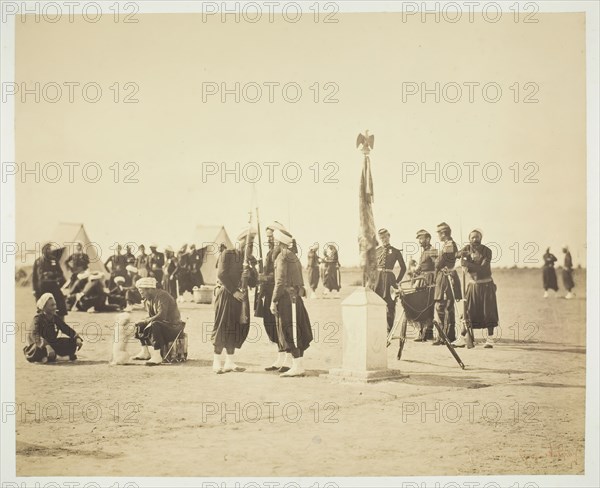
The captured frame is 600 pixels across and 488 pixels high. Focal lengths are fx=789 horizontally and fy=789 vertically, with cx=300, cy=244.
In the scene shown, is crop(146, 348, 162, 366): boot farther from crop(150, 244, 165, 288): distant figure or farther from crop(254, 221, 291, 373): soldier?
crop(254, 221, 291, 373): soldier

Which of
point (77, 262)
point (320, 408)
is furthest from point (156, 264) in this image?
point (320, 408)

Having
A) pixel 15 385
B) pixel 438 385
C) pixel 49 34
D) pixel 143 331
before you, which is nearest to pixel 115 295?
pixel 143 331

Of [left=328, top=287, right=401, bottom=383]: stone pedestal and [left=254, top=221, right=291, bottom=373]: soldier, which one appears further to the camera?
[left=254, top=221, right=291, bottom=373]: soldier

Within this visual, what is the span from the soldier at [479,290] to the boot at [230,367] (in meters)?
1.64

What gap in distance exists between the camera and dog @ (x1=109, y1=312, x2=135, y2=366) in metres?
5.93

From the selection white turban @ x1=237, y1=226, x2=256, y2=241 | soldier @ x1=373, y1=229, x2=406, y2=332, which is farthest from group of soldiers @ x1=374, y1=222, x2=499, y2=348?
white turban @ x1=237, y1=226, x2=256, y2=241

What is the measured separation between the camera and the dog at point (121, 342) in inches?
234

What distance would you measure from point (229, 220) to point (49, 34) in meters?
1.94

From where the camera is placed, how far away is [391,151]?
236 inches

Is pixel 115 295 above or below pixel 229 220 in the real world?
below

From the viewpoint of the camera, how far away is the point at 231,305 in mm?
5980

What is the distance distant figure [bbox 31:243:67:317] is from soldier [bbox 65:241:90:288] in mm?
74

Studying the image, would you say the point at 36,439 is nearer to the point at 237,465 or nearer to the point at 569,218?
the point at 237,465

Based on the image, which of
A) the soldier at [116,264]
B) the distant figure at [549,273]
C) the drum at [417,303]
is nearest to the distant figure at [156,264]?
the soldier at [116,264]
